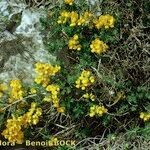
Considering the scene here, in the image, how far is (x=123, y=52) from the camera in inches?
162

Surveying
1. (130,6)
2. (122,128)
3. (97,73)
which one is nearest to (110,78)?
(97,73)

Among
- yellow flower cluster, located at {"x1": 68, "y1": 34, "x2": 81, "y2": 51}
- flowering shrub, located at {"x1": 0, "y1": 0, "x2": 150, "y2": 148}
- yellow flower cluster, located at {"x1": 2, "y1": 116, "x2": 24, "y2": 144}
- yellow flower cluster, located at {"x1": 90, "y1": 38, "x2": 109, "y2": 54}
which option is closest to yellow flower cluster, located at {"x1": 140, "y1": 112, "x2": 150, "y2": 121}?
flowering shrub, located at {"x1": 0, "y1": 0, "x2": 150, "y2": 148}

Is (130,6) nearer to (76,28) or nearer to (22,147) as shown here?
(76,28)

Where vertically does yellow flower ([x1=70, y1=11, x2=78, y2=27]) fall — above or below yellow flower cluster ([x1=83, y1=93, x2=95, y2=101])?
above

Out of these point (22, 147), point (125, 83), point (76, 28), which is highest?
point (76, 28)

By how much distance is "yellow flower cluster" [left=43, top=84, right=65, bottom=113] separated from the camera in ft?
12.6

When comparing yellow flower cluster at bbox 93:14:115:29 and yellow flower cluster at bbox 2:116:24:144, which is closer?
yellow flower cluster at bbox 2:116:24:144

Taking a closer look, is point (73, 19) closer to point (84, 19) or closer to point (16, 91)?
point (84, 19)

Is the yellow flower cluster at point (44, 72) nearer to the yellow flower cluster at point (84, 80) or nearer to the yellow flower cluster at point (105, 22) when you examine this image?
the yellow flower cluster at point (84, 80)

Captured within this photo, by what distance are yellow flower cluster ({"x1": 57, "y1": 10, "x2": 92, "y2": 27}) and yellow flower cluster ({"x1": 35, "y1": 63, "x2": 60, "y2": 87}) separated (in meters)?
0.42

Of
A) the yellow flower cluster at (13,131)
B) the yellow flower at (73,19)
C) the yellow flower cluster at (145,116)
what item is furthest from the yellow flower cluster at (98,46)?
the yellow flower cluster at (13,131)

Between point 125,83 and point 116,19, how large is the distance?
0.57 metres

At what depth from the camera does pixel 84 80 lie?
3.81 m

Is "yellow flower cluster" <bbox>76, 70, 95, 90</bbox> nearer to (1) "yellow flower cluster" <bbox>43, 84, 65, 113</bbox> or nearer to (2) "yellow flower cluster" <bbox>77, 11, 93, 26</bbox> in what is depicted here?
(1) "yellow flower cluster" <bbox>43, 84, 65, 113</bbox>
